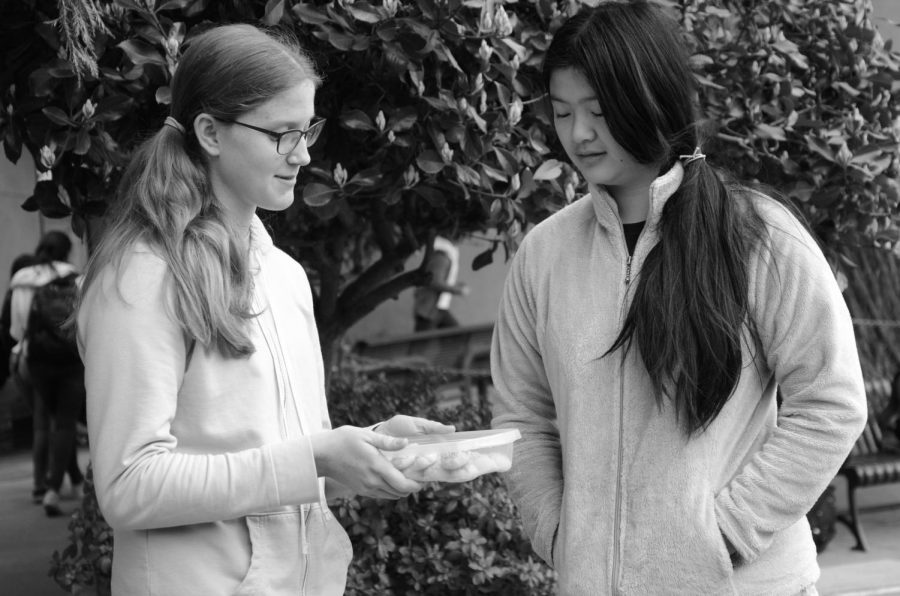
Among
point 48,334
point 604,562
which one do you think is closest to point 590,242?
point 604,562

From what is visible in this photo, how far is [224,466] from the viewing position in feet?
6.52

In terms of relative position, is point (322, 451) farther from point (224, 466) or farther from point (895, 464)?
point (895, 464)

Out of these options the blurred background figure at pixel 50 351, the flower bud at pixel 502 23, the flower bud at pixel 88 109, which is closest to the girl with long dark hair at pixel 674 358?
the flower bud at pixel 502 23

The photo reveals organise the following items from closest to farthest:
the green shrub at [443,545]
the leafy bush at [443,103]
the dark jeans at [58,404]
A: the leafy bush at [443,103], the green shrub at [443,545], the dark jeans at [58,404]

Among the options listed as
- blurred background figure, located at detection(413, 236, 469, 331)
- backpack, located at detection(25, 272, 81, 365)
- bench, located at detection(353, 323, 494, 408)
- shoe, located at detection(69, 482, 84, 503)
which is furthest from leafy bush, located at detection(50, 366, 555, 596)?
blurred background figure, located at detection(413, 236, 469, 331)

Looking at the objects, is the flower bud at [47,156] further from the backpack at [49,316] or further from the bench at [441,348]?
the bench at [441,348]

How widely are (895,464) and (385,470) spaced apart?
6.25 metres

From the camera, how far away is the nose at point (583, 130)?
244cm

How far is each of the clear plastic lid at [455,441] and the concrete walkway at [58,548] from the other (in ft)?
13.3

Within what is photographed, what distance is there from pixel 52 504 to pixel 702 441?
246 inches

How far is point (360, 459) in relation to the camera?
80.0 inches

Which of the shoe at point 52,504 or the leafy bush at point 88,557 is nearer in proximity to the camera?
the leafy bush at point 88,557

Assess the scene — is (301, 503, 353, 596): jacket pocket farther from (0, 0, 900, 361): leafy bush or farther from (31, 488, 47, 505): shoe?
(31, 488, 47, 505): shoe

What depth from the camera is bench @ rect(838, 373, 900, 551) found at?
7273 mm
